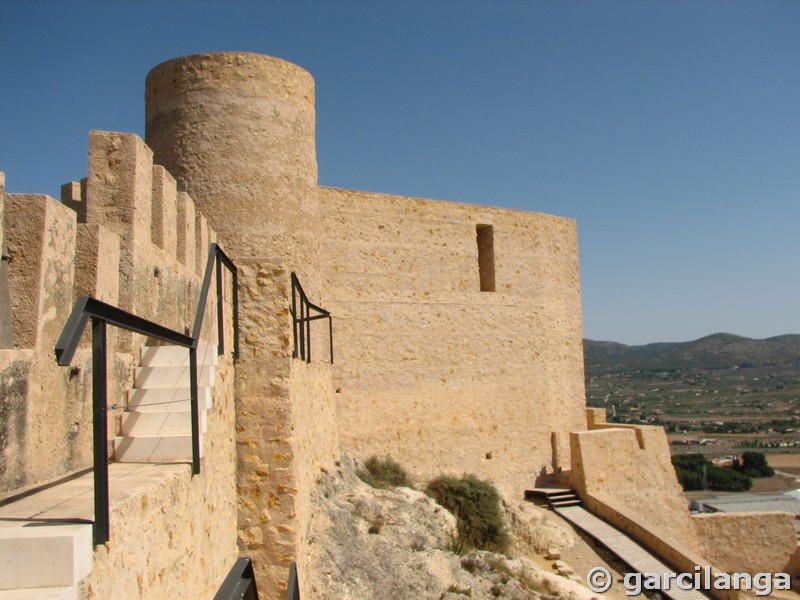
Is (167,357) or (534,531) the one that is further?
(534,531)

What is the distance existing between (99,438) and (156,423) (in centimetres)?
146

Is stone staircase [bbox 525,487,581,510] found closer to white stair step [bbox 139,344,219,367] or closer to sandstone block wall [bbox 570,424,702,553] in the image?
sandstone block wall [bbox 570,424,702,553]

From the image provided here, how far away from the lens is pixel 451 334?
13.4 metres

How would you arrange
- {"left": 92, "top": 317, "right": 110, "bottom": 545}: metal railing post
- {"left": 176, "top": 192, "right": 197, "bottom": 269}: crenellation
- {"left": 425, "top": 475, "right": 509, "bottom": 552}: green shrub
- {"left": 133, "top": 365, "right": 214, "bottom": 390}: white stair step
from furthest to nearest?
{"left": 425, "top": 475, "right": 509, "bottom": 552}: green shrub → {"left": 176, "top": 192, "right": 197, "bottom": 269}: crenellation → {"left": 133, "top": 365, "right": 214, "bottom": 390}: white stair step → {"left": 92, "top": 317, "right": 110, "bottom": 545}: metal railing post

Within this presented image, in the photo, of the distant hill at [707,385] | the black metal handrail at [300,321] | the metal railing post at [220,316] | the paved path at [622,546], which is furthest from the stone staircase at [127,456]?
the distant hill at [707,385]

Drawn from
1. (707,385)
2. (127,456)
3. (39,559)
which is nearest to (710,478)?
(127,456)

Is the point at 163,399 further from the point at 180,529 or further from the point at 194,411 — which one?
the point at 180,529

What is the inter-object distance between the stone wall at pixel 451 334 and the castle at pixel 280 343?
41mm

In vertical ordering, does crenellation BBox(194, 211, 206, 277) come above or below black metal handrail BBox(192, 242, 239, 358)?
above

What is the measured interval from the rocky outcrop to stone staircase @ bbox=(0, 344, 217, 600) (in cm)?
186

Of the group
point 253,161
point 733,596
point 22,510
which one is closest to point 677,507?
point 733,596

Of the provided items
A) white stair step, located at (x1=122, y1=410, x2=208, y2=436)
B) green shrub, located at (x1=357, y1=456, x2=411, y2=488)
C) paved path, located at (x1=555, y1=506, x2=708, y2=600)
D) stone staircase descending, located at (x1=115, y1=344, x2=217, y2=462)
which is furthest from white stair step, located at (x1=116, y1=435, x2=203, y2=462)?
paved path, located at (x1=555, y1=506, x2=708, y2=600)

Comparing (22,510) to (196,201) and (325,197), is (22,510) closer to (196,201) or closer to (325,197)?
(196,201)

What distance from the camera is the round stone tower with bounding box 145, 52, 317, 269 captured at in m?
8.30
